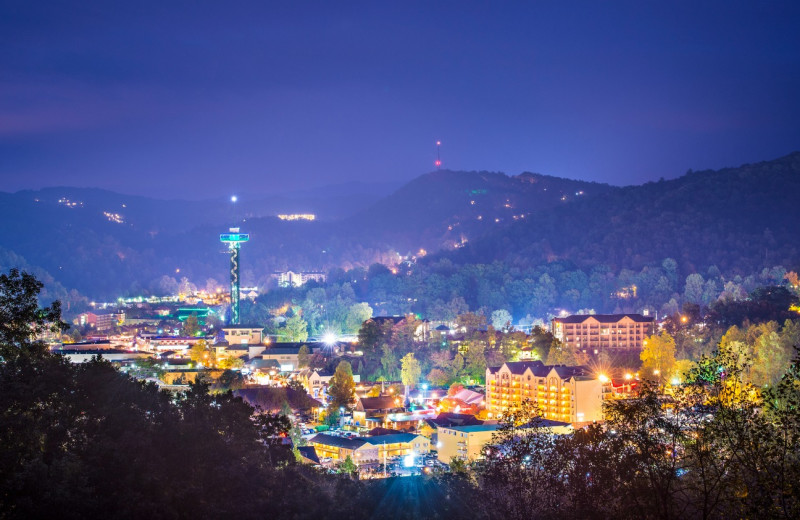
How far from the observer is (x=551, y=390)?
23.7 meters

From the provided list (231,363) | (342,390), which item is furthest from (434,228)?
(342,390)

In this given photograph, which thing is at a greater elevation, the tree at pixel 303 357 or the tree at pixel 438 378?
the tree at pixel 303 357

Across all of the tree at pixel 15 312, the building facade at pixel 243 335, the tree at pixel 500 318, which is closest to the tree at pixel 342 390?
the building facade at pixel 243 335

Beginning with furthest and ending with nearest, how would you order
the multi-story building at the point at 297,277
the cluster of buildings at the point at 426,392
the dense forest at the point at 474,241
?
1. the multi-story building at the point at 297,277
2. the dense forest at the point at 474,241
3. the cluster of buildings at the point at 426,392

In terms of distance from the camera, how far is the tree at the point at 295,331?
43906 mm

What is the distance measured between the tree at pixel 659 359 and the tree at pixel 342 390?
9.07m

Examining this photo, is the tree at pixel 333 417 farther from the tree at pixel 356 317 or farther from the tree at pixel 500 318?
the tree at pixel 500 318

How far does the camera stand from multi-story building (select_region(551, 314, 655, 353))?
35750 millimetres

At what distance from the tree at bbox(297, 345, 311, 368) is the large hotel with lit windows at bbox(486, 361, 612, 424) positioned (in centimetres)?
1032

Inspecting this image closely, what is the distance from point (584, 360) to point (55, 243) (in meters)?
61.4

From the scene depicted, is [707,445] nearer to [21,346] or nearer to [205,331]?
[21,346]

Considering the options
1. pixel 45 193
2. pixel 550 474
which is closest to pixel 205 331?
pixel 550 474

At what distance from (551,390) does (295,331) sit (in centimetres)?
2312

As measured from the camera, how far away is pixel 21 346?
984 cm
